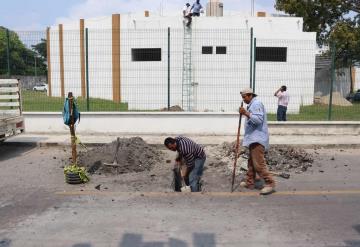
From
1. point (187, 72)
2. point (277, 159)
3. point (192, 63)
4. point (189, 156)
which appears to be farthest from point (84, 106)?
point (192, 63)

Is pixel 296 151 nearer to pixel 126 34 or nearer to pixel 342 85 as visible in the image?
pixel 126 34

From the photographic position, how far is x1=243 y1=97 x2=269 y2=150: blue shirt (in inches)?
282

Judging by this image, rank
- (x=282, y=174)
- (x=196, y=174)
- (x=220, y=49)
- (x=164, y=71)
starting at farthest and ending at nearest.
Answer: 1. (x=220, y=49)
2. (x=164, y=71)
3. (x=282, y=174)
4. (x=196, y=174)

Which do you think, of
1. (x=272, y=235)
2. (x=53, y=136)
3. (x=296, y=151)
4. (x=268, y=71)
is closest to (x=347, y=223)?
(x=272, y=235)

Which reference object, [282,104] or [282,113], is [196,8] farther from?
[282,113]

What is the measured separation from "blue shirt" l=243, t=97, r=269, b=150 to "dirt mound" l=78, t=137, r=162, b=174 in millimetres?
2786

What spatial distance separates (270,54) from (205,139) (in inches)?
374

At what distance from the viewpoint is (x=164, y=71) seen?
66.0 ft

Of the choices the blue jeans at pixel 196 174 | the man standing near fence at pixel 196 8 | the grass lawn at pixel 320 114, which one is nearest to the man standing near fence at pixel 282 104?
the grass lawn at pixel 320 114

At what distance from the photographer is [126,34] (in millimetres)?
21000

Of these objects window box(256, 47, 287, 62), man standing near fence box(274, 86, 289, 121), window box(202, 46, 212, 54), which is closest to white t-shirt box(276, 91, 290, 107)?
man standing near fence box(274, 86, 289, 121)

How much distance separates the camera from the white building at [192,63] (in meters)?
15.9

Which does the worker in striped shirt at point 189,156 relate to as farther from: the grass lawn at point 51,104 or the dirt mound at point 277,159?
the grass lawn at point 51,104

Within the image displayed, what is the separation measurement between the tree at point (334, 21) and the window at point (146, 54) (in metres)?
13.1
